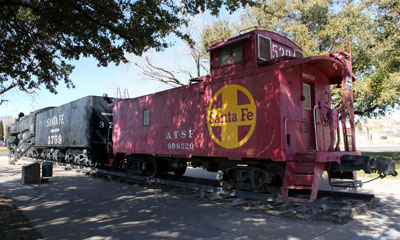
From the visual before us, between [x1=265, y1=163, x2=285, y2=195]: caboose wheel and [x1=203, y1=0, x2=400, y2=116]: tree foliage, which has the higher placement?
[x1=203, y1=0, x2=400, y2=116]: tree foliage

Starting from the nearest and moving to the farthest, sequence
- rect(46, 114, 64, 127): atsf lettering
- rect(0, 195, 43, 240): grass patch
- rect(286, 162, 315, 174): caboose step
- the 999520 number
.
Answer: rect(0, 195, 43, 240): grass patch, rect(286, 162, 315, 174): caboose step, the 999520 number, rect(46, 114, 64, 127): atsf lettering

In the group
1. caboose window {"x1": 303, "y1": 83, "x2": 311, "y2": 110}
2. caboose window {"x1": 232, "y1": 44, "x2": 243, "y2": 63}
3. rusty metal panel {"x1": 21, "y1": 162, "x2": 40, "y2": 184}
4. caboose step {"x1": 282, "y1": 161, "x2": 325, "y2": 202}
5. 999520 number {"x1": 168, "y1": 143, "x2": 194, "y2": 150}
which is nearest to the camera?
caboose step {"x1": 282, "y1": 161, "x2": 325, "y2": 202}

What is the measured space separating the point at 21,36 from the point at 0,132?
308 feet

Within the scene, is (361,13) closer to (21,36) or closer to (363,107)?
(363,107)

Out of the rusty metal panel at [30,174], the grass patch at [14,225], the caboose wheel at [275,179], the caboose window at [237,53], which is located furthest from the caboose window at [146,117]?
the caboose wheel at [275,179]

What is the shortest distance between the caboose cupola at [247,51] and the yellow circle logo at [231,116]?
698 millimetres

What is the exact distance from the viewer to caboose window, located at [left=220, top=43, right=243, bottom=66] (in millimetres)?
7895

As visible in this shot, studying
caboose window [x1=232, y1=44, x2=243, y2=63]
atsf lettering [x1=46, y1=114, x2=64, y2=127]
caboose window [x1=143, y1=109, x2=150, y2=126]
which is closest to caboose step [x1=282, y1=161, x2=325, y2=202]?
caboose window [x1=232, y1=44, x2=243, y2=63]

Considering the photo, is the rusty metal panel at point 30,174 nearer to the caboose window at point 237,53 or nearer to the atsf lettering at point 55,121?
the atsf lettering at point 55,121

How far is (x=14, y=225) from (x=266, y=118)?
5.84m

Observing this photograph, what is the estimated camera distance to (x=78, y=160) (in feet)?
48.3

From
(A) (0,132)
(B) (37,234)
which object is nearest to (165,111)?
(B) (37,234)

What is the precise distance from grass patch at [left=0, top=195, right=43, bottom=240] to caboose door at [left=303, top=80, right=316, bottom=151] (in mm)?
6248

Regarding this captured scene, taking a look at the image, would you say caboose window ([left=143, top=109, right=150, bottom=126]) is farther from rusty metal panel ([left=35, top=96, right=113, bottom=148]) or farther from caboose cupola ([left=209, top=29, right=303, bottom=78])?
rusty metal panel ([left=35, top=96, right=113, bottom=148])
